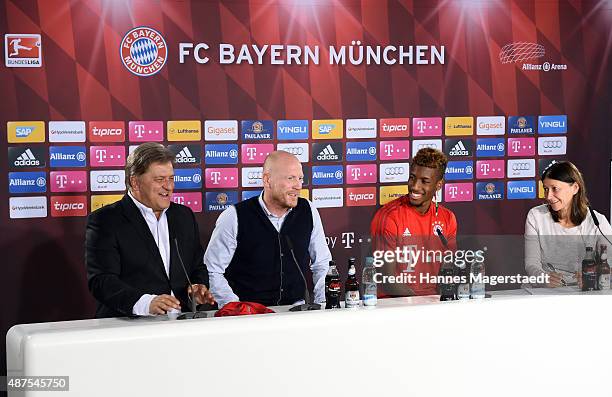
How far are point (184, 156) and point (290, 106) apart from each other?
691mm

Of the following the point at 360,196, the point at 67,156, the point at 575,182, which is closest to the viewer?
the point at 575,182

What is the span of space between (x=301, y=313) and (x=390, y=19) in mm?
2710

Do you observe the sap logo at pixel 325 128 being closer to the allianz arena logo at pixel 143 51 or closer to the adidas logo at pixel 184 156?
the adidas logo at pixel 184 156

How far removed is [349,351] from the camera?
3.33 metres

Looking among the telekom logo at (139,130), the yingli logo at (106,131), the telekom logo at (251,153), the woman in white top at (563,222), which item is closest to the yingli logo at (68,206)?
the yingli logo at (106,131)

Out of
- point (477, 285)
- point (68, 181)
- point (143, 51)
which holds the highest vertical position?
point (143, 51)

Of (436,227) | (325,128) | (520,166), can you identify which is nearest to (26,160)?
(325,128)

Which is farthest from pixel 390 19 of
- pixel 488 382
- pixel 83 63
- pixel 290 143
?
pixel 488 382

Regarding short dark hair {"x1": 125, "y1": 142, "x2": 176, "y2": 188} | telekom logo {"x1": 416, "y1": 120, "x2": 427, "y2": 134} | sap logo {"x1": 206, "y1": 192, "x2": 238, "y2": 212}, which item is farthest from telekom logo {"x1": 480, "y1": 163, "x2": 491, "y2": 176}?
short dark hair {"x1": 125, "y1": 142, "x2": 176, "y2": 188}

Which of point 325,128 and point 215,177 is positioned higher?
point 325,128

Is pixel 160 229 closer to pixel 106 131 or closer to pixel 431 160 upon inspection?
pixel 106 131

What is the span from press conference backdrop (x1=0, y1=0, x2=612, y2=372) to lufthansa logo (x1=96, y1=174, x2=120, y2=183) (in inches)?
0.4

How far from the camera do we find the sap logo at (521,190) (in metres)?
5.80

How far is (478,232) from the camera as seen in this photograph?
19.0ft
